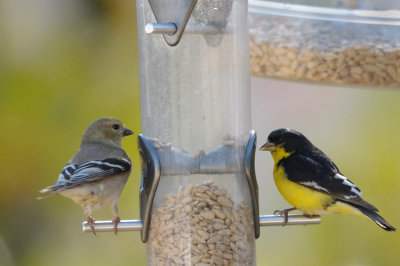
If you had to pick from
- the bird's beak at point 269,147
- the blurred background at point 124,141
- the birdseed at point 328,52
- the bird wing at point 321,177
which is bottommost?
the blurred background at point 124,141

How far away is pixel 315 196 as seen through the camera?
602cm

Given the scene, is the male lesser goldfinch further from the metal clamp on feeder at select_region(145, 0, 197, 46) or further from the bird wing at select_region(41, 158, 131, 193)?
the metal clamp on feeder at select_region(145, 0, 197, 46)

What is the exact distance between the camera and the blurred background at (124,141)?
8.20 meters

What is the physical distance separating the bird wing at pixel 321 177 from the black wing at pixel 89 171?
953 mm

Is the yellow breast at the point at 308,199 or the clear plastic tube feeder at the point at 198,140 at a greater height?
the clear plastic tube feeder at the point at 198,140

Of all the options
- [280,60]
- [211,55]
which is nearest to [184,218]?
[211,55]

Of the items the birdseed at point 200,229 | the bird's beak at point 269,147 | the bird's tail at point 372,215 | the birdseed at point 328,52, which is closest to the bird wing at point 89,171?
the birdseed at point 200,229

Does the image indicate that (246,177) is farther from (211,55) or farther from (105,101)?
(105,101)

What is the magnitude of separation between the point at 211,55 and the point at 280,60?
1.35 metres

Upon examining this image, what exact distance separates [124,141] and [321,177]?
2.40 metres

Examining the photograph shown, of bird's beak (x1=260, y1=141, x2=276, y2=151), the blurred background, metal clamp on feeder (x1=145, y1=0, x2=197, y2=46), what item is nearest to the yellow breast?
bird's beak (x1=260, y1=141, x2=276, y2=151)

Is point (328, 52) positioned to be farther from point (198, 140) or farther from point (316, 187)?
point (198, 140)

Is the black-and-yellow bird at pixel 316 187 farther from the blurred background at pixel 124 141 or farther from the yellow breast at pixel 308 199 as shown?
the blurred background at pixel 124 141

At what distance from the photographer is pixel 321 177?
6.06 m
